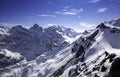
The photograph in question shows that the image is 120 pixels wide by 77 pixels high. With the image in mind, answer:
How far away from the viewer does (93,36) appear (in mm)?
199375

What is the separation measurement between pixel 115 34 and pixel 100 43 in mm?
30676

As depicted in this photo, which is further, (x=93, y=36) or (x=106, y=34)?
(x=93, y=36)

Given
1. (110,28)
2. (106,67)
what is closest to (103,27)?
(110,28)

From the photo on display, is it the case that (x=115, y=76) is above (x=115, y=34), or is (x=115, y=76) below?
below

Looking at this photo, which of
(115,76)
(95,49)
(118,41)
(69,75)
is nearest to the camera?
(115,76)

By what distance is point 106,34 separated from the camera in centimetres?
18525

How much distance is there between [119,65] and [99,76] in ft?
26.6

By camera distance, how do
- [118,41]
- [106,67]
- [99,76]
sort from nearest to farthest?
1. [99,76]
2. [106,67]
3. [118,41]

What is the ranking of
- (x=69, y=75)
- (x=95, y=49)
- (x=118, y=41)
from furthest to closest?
(x=118, y=41) → (x=95, y=49) → (x=69, y=75)

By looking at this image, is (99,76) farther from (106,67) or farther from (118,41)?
(118,41)

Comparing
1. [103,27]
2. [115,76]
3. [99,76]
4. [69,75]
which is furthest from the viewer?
[103,27]

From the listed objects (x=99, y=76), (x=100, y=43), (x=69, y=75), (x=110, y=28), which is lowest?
(x=69, y=75)

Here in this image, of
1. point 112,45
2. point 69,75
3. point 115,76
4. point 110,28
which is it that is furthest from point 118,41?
point 115,76

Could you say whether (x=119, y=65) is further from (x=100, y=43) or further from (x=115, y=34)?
(x=115, y=34)
